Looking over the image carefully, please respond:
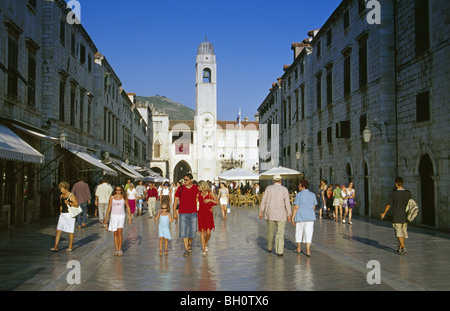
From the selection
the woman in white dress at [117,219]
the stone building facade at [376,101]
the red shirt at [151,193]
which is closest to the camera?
the woman in white dress at [117,219]

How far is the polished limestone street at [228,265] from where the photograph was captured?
7.41m

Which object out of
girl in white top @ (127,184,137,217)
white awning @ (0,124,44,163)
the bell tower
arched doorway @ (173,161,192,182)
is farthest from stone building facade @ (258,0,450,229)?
arched doorway @ (173,161,192,182)

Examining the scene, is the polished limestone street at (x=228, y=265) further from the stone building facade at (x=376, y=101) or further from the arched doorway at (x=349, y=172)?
the arched doorway at (x=349, y=172)

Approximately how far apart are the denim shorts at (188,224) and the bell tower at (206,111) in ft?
205

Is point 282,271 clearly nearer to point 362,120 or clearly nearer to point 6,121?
point 6,121

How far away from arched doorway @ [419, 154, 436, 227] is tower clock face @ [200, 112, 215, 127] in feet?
189

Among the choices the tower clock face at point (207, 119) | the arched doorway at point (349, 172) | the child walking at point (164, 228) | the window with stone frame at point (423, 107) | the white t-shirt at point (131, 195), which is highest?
the tower clock face at point (207, 119)

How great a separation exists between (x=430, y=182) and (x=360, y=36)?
8795mm

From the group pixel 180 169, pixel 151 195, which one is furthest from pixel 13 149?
pixel 180 169

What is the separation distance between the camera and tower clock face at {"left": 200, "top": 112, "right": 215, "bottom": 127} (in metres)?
74.3

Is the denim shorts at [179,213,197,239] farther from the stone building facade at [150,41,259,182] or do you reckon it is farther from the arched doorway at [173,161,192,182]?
the arched doorway at [173,161,192,182]

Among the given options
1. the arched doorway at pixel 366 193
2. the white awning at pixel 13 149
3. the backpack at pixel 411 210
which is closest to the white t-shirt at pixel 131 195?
the white awning at pixel 13 149

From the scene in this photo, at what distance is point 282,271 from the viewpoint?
8625 mm
